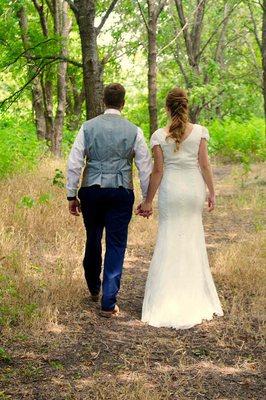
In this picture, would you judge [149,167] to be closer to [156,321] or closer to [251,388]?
[156,321]

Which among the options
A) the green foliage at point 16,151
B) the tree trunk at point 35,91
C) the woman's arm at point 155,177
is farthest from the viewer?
the tree trunk at point 35,91

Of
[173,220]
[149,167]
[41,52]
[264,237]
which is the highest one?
[41,52]

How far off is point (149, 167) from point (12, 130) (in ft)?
28.8

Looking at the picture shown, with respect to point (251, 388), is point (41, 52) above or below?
above

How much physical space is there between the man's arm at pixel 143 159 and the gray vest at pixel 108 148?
5cm

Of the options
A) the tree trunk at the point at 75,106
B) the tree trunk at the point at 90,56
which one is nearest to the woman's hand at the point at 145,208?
the tree trunk at the point at 90,56

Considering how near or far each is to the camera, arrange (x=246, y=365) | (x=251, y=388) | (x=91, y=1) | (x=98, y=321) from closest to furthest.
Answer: (x=251, y=388), (x=246, y=365), (x=98, y=321), (x=91, y=1)

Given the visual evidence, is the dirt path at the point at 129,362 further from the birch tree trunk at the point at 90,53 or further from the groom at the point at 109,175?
the birch tree trunk at the point at 90,53

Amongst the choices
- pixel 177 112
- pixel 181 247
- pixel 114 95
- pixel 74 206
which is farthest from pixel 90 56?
pixel 181 247

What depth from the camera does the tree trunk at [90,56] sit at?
833cm

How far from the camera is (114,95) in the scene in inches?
228

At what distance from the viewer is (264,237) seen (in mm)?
8703

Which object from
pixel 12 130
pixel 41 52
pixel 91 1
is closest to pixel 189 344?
pixel 91 1

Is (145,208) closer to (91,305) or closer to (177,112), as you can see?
(177,112)
